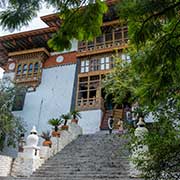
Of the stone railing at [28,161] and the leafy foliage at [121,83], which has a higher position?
the leafy foliage at [121,83]

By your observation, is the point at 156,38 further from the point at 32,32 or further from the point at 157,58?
the point at 32,32

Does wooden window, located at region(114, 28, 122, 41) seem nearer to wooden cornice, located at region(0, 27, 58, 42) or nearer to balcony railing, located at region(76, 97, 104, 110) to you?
wooden cornice, located at region(0, 27, 58, 42)

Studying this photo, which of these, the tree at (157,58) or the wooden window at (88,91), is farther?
the wooden window at (88,91)

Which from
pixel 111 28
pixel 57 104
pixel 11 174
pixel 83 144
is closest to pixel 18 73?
pixel 57 104

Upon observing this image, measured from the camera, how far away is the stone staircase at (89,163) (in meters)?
8.20

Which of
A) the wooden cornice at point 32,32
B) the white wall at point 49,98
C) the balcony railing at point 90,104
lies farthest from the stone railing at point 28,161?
the wooden cornice at point 32,32

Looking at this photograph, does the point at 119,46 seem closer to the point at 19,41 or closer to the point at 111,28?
the point at 111,28

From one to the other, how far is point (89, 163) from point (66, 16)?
6.46m

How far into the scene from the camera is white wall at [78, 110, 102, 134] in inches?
686

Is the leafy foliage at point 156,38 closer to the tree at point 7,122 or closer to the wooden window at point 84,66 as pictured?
the tree at point 7,122

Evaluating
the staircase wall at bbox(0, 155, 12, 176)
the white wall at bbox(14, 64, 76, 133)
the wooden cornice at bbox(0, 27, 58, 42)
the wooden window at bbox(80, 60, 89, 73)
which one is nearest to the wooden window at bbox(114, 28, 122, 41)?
A: the wooden window at bbox(80, 60, 89, 73)

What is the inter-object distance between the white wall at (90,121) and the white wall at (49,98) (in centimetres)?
141

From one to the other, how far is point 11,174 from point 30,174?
2.27 ft

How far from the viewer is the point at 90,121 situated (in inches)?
695
